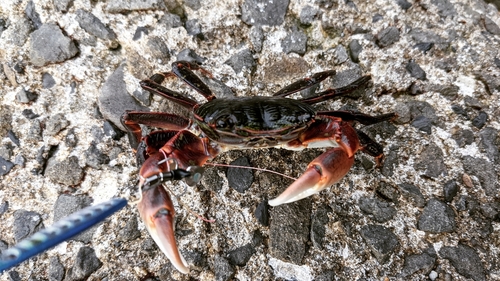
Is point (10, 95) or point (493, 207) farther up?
point (10, 95)

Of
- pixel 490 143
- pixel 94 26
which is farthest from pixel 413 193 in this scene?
pixel 94 26

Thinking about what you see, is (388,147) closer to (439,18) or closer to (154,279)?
(439,18)

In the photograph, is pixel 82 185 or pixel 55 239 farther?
pixel 82 185

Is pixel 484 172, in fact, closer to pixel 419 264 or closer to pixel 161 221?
pixel 419 264

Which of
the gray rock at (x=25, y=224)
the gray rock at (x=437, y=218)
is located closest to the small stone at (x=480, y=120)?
the gray rock at (x=437, y=218)

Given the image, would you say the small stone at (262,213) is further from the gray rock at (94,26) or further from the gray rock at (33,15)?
the gray rock at (33,15)

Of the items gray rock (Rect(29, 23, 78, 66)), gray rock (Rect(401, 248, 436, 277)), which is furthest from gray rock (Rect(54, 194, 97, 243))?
gray rock (Rect(401, 248, 436, 277))

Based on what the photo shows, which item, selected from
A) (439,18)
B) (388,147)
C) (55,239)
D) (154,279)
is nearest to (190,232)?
(154,279)
